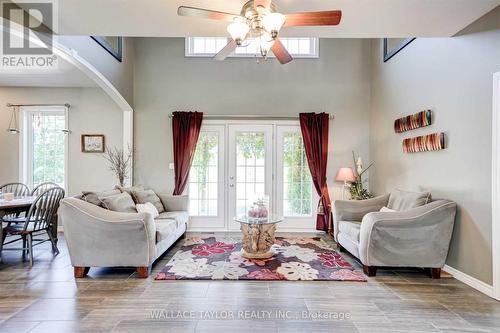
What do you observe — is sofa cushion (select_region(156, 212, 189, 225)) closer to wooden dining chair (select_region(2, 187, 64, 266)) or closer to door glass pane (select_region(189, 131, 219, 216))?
door glass pane (select_region(189, 131, 219, 216))

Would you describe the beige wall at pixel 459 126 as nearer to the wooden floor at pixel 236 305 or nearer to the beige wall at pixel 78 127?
the wooden floor at pixel 236 305

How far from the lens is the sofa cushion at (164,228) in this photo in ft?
11.9

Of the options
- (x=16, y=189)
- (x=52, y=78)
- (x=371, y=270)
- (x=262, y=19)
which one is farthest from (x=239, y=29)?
(x=16, y=189)

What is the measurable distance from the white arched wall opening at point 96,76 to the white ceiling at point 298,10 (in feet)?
0.94

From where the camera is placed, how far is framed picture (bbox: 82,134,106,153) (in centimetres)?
557

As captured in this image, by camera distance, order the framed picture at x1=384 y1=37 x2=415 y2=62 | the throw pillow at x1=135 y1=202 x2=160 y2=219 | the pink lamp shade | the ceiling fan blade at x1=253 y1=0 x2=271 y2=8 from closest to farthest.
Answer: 1. the ceiling fan blade at x1=253 y1=0 x2=271 y2=8
2. the throw pillow at x1=135 y1=202 x2=160 y2=219
3. the framed picture at x1=384 y1=37 x2=415 y2=62
4. the pink lamp shade

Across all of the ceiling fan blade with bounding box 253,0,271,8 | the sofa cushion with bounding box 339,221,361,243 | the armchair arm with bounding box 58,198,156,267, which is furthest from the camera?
the sofa cushion with bounding box 339,221,361,243

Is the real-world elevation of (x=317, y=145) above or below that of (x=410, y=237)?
above

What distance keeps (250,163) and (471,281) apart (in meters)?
3.77

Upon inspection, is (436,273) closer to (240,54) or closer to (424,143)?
(424,143)

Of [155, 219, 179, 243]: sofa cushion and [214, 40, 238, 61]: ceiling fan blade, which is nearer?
[214, 40, 238, 61]: ceiling fan blade

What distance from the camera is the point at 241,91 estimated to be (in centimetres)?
568

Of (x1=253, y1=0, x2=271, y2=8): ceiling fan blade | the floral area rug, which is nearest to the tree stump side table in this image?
the floral area rug

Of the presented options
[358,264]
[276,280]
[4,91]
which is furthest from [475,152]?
[4,91]
